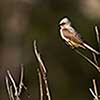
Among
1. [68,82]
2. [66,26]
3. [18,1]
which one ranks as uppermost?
[18,1]

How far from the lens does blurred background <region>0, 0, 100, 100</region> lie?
10.1 meters

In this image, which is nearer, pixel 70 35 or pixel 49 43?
pixel 70 35

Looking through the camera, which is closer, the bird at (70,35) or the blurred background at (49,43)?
the bird at (70,35)

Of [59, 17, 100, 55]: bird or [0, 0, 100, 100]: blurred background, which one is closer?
[59, 17, 100, 55]: bird

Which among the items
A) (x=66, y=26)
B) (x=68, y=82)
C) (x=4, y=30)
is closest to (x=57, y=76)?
(x=68, y=82)

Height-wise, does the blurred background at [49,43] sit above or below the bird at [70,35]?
above

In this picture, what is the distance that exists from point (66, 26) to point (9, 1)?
8837 mm

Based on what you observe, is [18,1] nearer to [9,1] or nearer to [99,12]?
[9,1]

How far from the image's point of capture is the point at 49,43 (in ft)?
35.1

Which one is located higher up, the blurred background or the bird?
the blurred background

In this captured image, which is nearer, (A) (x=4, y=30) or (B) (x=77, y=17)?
(B) (x=77, y=17)

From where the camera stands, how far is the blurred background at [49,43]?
33.2 ft

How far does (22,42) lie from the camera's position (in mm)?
11422

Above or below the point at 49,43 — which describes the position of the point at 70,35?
below
